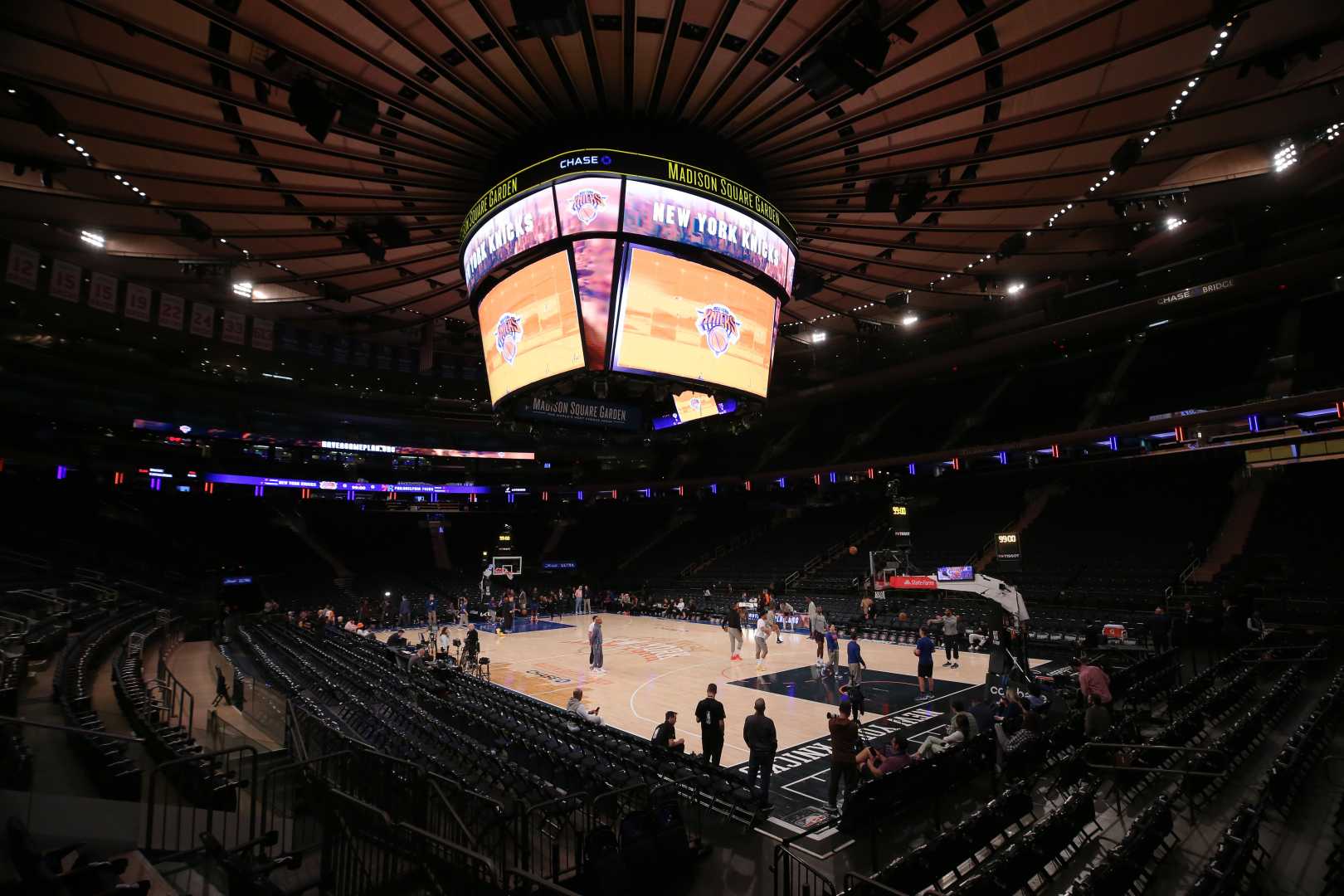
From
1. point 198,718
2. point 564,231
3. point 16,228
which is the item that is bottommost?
point 198,718

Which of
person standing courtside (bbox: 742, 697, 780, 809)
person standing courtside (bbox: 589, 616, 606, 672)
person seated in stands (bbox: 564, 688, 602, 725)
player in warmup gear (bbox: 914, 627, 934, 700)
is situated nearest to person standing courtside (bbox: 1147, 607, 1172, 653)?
player in warmup gear (bbox: 914, 627, 934, 700)

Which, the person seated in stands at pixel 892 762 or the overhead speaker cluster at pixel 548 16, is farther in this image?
the person seated in stands at pixel 892 762

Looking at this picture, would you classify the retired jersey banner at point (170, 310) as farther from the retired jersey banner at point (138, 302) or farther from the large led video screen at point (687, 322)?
the large led video screen at point (687, 322)

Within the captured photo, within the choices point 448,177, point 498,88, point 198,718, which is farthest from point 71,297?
point 498,88

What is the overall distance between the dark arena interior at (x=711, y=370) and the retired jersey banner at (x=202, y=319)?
0.17m

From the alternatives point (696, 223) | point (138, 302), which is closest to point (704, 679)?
point (696, 223)

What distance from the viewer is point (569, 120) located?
9.41 metres

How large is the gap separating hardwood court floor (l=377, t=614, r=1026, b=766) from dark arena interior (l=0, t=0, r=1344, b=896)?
0.83 ft

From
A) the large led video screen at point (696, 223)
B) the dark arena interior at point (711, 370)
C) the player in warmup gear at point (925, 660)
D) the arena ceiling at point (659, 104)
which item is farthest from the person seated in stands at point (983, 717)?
the arena ceiling at point (659, 104)

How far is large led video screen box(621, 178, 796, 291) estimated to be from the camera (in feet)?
29.4

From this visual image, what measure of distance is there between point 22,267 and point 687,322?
18339mm

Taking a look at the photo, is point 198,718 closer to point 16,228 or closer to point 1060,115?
point 16,228

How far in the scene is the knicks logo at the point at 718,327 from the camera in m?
9.98

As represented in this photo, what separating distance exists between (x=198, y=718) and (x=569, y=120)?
12760mm
